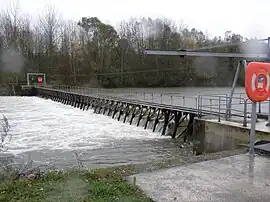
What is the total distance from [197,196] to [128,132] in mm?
10631

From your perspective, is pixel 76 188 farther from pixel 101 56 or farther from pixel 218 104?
pixel 101 56

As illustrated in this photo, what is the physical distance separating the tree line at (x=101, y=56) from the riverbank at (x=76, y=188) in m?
44.4

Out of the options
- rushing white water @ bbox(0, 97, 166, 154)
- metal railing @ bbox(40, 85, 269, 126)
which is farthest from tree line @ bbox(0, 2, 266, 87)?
rushing white water @ bbox(0, 97, 166, 154)

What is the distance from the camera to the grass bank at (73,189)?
3186 mm

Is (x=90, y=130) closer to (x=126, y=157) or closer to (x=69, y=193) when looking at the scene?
(x=126, y=157)

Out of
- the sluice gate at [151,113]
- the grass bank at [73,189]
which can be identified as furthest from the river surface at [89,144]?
the grass bank at [73,189]

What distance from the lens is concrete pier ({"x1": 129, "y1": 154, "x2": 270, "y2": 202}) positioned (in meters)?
3.37

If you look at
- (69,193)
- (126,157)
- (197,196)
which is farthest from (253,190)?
(126,157)

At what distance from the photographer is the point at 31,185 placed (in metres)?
3.60

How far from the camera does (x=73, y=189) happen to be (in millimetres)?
3445

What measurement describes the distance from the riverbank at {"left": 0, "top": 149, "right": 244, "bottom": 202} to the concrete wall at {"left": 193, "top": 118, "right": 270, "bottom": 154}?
4.39m

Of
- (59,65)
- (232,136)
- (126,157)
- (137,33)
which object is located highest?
(137,33)

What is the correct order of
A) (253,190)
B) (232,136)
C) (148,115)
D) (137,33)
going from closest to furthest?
(253,190) < (232,136) < (148,115) < (137,33)

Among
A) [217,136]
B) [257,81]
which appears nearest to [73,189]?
[257,81]
